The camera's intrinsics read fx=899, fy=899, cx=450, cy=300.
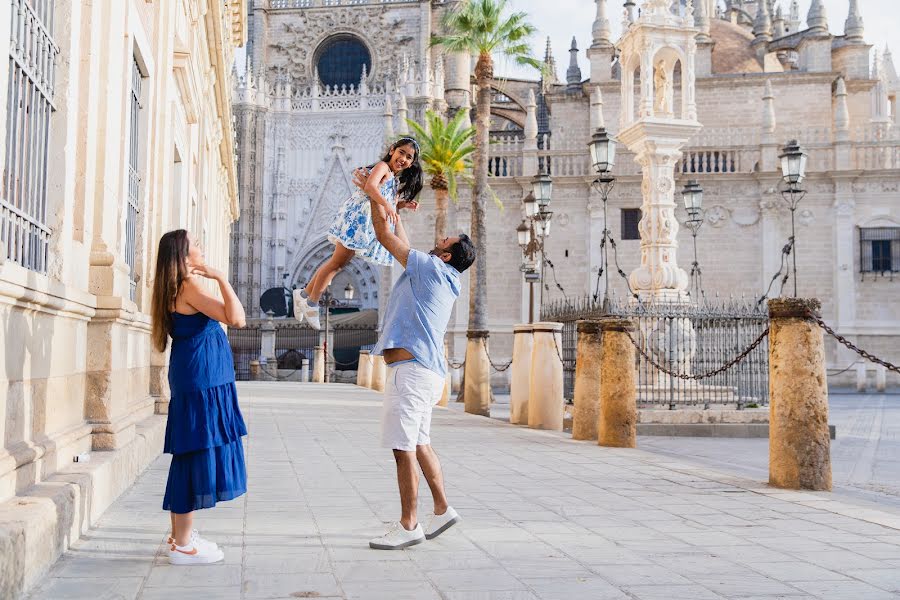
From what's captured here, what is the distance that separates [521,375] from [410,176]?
9778 millimetres

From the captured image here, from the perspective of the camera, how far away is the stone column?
10.2m

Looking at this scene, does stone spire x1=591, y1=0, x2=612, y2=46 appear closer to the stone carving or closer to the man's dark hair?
the stone carving

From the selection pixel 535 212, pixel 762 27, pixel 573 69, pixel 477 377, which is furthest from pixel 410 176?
pixel 573 69

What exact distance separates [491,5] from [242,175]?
23.9 meters

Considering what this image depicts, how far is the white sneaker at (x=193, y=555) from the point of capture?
416cm

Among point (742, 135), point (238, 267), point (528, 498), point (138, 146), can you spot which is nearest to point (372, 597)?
point (528, 498)

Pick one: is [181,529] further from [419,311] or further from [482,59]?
[482,59]

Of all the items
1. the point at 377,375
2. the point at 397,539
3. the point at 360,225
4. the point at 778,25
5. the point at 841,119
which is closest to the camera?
the point at 397,539

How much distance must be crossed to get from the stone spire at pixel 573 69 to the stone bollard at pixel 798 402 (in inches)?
1671

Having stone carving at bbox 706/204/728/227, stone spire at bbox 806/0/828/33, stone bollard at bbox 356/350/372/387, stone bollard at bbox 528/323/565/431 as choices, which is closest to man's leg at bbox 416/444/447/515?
stone bollard at bbox 528/323/565/431

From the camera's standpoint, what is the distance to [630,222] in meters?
33.1

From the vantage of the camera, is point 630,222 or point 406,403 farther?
point 630,222

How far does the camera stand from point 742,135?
36.1 m

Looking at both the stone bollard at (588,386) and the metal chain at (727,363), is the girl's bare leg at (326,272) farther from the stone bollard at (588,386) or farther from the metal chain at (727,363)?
the stone bollard at (588,386)
